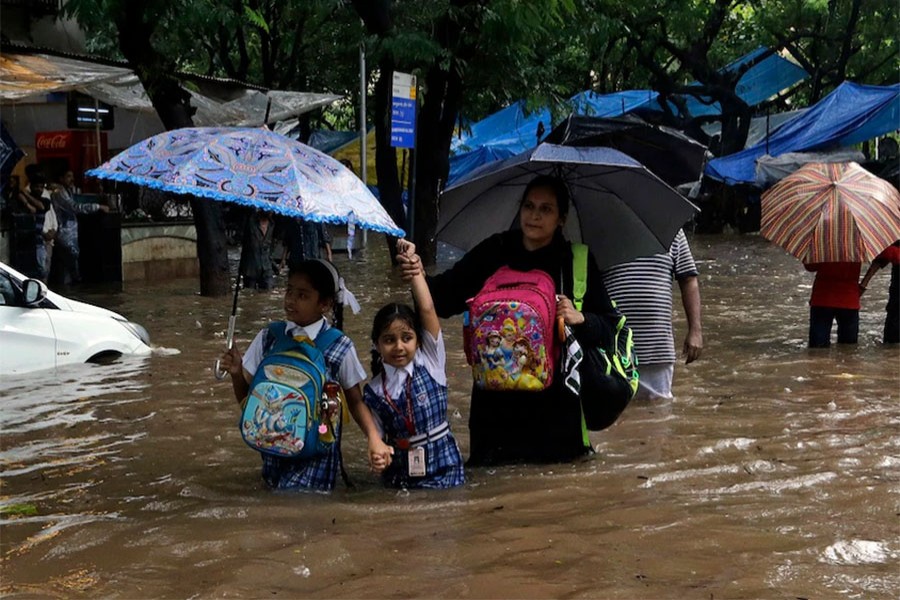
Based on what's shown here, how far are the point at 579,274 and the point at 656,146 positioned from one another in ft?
9.17

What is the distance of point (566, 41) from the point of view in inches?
899

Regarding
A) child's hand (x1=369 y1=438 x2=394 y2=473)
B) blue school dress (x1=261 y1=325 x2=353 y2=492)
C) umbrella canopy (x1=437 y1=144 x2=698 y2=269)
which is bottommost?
blue school dress (x1=261 y1=325 x2=353 y2=492)

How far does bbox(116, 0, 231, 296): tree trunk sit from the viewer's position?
14133 millimetres

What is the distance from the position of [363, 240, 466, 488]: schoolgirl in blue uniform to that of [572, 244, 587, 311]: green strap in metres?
0.65

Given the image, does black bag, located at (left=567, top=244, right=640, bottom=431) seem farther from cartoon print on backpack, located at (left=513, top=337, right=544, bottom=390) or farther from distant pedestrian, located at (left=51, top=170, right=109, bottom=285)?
distant pedestrian, located at (left=51, top=170, right=109, bottom=285)

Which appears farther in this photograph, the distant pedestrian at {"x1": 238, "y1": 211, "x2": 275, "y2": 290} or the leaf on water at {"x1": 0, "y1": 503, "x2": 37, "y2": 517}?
the distant pedestrian at {"x1": 238, "y1": 211, "x2": 275, "y2": 290}

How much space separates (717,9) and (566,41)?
9.41 m

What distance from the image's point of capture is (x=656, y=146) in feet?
26.5

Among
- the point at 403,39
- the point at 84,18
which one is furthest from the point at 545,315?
the point at 403,39

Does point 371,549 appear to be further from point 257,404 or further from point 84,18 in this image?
point 84,18

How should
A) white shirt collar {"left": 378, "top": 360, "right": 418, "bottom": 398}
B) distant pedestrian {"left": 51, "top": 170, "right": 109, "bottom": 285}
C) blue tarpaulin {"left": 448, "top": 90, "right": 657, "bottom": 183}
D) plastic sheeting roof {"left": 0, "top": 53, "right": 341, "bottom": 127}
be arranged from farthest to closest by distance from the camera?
blue tarpaulin {"left": 448, "top": 90, "right": 657, "bottom": 183}, distant pedestrian {"left": 51, "top": 170, "right": 109, "bottom": 285}, plastic sheeting roof {"left": 0, "top": 53, "right": 341, "bottom": 127}, white shirt collar {"left": 378, "top": 360, "right": 418, "bottom": 398}

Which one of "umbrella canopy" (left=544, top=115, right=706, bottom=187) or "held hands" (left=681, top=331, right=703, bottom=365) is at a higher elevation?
"umbrella canopy" (left=544, top=115, right=706, bottom=187)

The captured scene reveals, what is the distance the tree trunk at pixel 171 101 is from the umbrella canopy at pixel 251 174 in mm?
8826

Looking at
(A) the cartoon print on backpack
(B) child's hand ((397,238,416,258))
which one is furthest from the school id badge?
(B) child's hand ((397,238,416,258))
